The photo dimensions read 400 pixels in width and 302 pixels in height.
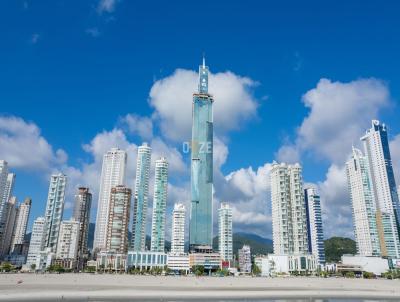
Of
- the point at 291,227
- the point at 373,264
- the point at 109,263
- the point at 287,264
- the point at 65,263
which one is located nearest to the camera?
the point at 287,264

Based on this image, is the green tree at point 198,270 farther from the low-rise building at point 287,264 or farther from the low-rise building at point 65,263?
the low-rise building at point 65,263

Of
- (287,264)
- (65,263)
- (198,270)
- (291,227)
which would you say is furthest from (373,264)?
(65,263)

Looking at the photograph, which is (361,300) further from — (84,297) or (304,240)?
(304,240)

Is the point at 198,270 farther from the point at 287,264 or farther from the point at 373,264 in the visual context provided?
the point at 373,264

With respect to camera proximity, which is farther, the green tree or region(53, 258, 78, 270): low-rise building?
region(53, 258, 78, 270): low-rise building

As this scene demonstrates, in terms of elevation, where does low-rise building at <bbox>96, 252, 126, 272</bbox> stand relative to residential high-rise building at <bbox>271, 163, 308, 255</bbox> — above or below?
below

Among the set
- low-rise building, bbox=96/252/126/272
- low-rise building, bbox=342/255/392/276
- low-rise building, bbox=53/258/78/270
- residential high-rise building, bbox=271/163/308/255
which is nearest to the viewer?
low-rise building, bbox=342/255/392/276

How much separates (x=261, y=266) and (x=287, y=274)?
19.1 metres

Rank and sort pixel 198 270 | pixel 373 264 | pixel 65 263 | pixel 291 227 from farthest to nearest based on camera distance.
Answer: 1. pixel 291 227
2. pixel 65 263
3. pixel 373 264
4. pixel 198 270

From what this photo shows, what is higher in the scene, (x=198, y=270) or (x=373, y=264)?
(x=373, y=264)

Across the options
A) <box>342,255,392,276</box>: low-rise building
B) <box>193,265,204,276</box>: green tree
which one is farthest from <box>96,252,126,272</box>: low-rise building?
<box>342,255,392,276</box>: low-rise building

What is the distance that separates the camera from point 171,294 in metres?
70.2

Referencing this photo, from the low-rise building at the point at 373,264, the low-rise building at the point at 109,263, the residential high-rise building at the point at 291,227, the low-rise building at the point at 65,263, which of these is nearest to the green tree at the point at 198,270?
the low-rise building at the point at 109,263

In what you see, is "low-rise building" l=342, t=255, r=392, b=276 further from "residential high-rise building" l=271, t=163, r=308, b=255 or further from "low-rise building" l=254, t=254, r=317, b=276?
"residential high-rise building" l=271, t=163, r=308, b=255
